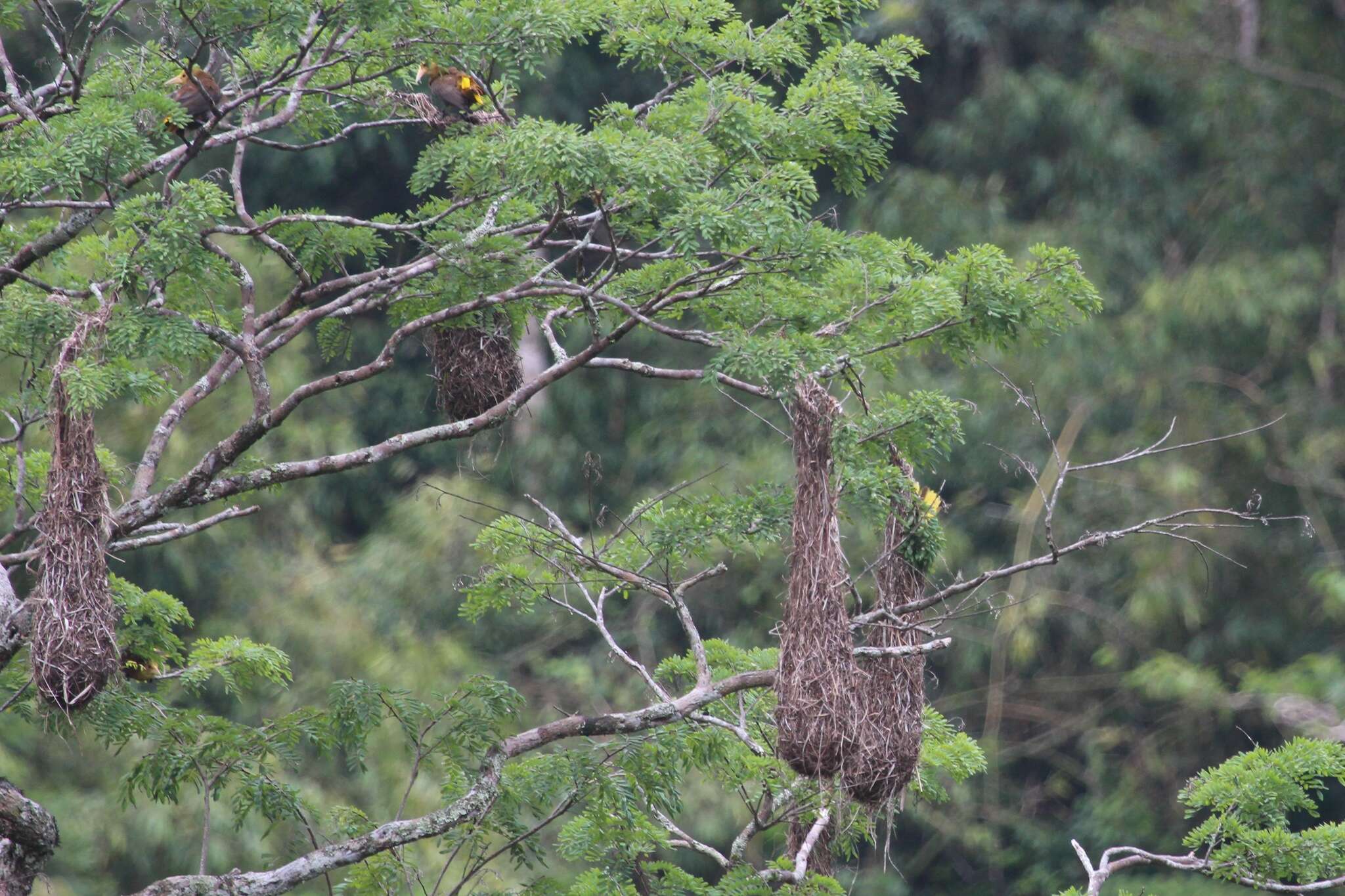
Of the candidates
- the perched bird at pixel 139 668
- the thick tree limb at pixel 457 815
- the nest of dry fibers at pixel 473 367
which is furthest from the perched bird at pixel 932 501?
the perched bird at pixel 139 668

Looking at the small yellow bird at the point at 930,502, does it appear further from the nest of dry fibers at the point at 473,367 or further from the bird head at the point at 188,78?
the bird head at the point at 188,78

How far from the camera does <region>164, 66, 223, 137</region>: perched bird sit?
195 inches

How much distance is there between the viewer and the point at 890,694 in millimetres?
4578

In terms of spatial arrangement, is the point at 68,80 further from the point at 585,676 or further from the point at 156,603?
the point at 585,676

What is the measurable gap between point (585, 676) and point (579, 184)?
7639 millimetres

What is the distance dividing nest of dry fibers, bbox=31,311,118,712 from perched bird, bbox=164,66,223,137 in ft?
3.06

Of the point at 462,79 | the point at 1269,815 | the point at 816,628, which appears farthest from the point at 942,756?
the point at 462,79

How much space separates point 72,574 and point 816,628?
2019 millimetres

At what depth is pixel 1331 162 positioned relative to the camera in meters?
12.1

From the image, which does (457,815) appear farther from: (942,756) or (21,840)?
(942,756)

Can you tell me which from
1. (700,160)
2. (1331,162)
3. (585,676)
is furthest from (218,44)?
(1331,162)

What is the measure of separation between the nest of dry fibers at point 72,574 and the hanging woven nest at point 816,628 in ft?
6.11

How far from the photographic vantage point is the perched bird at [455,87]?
5395 mm

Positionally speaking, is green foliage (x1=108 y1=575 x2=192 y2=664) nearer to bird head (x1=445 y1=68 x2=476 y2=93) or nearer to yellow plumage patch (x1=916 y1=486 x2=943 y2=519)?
bird head (x1=445 y1=68 x2=476 y2=93)
